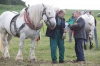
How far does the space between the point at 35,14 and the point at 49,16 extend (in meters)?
0.61

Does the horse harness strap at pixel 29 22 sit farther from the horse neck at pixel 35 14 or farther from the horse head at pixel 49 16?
the horse head at pixel 49 16

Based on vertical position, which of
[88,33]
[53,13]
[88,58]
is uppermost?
[53,13]

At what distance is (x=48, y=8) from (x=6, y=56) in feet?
8.80

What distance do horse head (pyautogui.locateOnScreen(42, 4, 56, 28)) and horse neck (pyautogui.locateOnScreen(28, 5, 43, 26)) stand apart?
229mm

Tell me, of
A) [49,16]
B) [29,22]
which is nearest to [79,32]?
[49,16]

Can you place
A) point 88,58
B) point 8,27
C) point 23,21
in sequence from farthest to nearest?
1. point 88,58
2. point 8,27
3. point 23,21

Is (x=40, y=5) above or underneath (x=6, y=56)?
above

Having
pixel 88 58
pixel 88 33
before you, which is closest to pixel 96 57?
pixel 88 58

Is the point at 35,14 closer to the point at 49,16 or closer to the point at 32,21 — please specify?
the point at 32,21

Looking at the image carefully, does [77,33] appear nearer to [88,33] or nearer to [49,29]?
[49,29]

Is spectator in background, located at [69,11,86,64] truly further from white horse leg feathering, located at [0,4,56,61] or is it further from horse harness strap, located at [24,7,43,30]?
horse harness strap, located at [24,7,43,30]

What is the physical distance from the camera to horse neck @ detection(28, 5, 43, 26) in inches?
313

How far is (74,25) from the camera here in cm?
793

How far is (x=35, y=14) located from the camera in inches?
315
